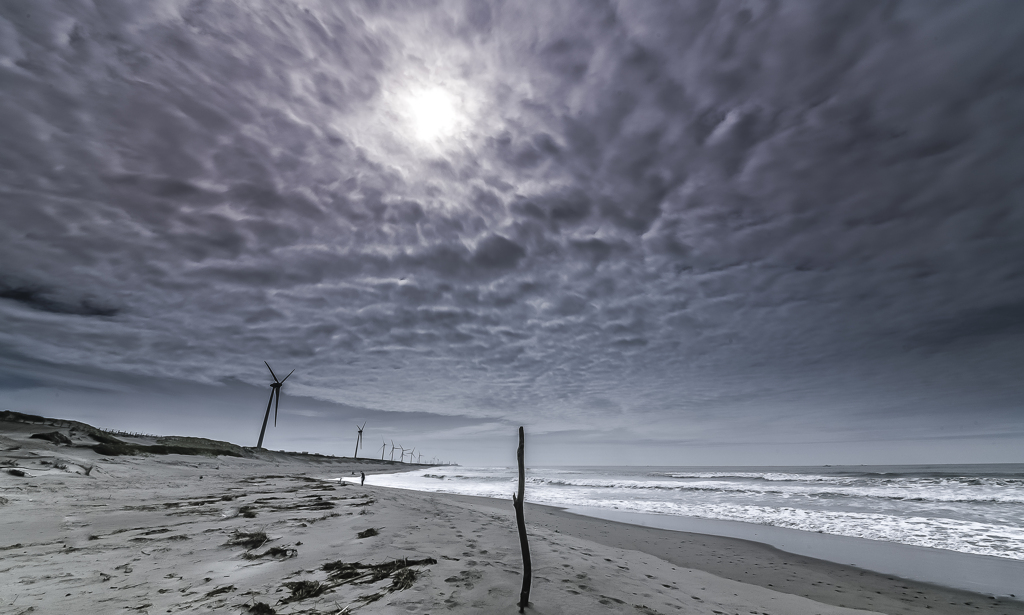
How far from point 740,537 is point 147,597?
20.9 metres

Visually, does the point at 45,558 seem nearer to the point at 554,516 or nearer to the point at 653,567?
the point at 653,567

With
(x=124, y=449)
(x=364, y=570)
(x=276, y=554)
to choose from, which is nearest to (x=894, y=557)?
(x=364, y=570)

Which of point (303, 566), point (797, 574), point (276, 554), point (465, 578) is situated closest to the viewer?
point (465, 578)

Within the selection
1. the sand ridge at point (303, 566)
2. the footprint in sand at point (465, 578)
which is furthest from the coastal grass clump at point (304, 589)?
the footprint in sand at point (465, 578)

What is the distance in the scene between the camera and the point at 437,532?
13141 millimetres

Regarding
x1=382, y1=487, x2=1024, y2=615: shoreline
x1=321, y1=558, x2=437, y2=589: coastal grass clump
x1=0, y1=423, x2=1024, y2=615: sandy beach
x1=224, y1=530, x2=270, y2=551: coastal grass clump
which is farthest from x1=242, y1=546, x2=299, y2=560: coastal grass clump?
x1=382, y1=487, x2=1024, y2=615: shoreline

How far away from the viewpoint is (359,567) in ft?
28.1

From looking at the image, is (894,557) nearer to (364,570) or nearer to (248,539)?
(364,570)

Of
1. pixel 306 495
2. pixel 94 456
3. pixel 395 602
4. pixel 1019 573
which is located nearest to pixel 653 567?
pixel 395 602

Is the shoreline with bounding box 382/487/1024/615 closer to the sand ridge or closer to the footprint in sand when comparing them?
the sand ridge

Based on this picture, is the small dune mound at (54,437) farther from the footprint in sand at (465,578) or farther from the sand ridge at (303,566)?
the footprint in sand at (465,578)

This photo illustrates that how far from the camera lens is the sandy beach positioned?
687cm

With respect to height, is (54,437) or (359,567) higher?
(54,437)

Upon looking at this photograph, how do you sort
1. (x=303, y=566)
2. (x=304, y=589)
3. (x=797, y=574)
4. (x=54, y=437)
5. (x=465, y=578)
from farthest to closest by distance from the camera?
(x=54, y=437) < (x=797, y=574) < (x=303, y=566) < (x=465, y=578) < (x=304, y=589)
